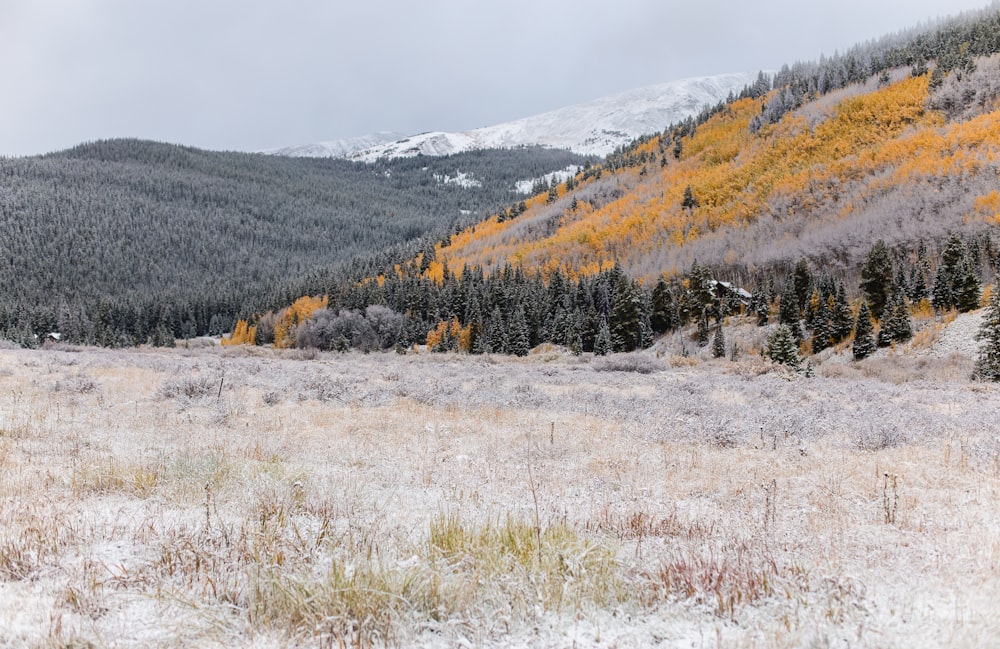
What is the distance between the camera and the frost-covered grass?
148 inches

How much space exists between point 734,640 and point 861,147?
109m

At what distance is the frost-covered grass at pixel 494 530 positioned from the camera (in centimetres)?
377

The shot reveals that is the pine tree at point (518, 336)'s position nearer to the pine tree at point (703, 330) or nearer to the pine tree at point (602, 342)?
the pine tree at point (602, 342)

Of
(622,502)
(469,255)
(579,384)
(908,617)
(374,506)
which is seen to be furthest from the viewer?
(469,255)

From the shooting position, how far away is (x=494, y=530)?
5.21 meters

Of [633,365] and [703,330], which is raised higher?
[703,330]

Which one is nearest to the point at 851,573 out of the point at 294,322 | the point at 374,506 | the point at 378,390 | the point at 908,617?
the point at 908,617

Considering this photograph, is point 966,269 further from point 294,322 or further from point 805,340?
point 294,322

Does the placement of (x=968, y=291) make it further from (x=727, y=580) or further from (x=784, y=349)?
(x=727, y=580)

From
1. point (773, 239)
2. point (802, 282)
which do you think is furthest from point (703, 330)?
point (773, 239)

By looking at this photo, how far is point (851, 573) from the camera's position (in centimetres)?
467

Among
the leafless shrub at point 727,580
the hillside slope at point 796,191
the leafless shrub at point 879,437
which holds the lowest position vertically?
the leafless shrub at point 879,437

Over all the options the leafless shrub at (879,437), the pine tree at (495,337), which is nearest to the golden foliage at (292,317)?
the pine tree at (495,337)

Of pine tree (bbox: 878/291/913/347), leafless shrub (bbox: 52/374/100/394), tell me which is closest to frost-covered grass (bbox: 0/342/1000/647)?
leafless shrub (bbox: 52/374/100/394)
